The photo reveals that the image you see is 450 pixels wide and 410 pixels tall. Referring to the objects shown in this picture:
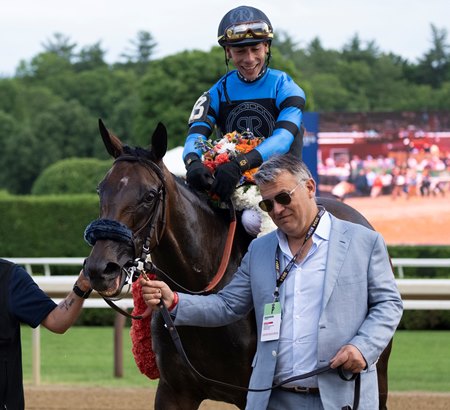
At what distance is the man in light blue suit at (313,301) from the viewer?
347cm

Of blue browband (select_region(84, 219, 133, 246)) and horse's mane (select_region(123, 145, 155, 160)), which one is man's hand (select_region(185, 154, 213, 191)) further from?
blue browband (select_region(84, 219, 133, 246))

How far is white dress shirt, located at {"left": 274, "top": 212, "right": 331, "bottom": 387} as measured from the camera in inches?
139

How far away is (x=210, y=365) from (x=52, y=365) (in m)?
6.74

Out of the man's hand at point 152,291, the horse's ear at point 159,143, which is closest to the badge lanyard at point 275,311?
the man's hand at point 152,291

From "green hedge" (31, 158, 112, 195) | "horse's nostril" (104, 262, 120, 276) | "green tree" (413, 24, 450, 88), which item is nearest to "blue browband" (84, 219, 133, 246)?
"horse's nostril" (104, 262, 120, 276)

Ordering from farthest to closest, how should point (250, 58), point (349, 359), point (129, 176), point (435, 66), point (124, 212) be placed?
point (435, 66)
point (250, 58)
point (129, 176)
point (124, 212)
point (349, 359)

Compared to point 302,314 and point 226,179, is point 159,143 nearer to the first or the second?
point 226,179

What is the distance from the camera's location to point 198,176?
189 inches

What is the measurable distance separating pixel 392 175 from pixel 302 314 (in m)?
13.2

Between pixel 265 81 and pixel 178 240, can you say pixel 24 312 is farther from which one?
pixel 265 81

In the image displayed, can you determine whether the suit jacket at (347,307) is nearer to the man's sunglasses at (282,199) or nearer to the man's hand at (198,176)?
the man's sunglasses at (282,199)

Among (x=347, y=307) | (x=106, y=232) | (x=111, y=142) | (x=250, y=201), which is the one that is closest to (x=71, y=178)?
(x=250, y=201)

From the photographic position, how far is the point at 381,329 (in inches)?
136

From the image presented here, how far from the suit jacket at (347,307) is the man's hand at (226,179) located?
104 cm
